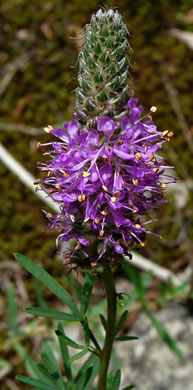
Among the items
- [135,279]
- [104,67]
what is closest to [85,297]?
[104,67]

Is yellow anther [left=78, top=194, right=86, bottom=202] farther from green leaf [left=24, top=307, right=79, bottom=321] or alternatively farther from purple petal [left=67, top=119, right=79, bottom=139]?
green leaf [left=24, top=307, right=79, bottom=321]

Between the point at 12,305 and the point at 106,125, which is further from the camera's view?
the point at 12,305

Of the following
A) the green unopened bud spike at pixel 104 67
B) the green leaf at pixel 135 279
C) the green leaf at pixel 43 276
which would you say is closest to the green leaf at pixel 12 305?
the green leaf at pixel 135 279

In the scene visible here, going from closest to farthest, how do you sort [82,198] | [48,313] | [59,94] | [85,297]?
[82,198] < [48,313] < [85,297] < [59,94]

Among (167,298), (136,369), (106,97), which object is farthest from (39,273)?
(136,369)

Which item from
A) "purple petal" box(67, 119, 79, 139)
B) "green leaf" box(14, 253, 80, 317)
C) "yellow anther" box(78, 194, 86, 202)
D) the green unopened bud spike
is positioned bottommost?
"green leaf" box(14, 253, 80, 317)

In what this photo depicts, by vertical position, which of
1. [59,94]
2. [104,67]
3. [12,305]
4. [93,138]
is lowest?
[12,305]

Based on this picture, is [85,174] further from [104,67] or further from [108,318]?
[108,318]

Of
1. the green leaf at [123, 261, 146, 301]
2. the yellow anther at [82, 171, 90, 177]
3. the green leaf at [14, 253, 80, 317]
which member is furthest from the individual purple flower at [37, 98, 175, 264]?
→ the green leaf at [123, 261, 146, 301]
